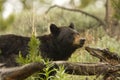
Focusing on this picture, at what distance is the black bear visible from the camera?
10.0 meters

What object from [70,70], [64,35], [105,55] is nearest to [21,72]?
[70,70]

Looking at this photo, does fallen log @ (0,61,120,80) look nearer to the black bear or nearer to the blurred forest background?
the black bear

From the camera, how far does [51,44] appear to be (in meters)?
10.4

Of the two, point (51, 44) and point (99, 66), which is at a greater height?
point (51, 44)

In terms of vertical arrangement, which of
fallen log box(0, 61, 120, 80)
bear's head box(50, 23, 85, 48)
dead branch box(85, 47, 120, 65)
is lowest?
fallen log box(0, 61, 120, 80)

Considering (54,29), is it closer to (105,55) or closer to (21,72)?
(105,55)

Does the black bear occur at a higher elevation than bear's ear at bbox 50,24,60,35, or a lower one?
lower

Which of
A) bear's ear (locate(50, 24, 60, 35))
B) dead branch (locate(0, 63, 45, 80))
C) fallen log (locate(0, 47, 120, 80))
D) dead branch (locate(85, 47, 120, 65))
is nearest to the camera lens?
dead branch (locate(0, 63, 45, 80))

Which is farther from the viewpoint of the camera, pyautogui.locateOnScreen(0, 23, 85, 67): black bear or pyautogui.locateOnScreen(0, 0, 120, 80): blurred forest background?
pyautogui.locateOnScreen(0, 0, 120, 80): blurred forest background

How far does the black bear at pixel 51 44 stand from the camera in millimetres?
10023

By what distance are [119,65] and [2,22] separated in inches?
1039

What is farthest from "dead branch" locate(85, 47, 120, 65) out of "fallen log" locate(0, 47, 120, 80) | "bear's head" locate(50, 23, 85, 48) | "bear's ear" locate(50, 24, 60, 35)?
"bear's ear" locate(50, 24, 60, 35)

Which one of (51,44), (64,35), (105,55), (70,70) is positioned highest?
(64,35)

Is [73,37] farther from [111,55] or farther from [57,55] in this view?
[111,55]
